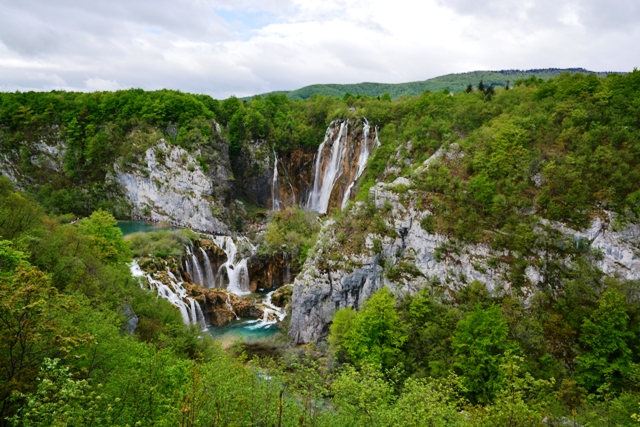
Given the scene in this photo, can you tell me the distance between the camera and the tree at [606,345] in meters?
19.4

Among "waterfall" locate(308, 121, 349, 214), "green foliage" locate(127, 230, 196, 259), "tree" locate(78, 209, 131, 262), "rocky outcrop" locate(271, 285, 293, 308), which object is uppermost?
"waterfall" locate(308, 121, 349, 214)

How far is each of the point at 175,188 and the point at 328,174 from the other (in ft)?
72.4

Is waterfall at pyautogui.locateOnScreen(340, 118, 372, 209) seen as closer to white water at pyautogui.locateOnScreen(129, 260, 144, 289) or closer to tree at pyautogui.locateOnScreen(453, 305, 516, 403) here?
white water at pyautogui.locateOnScreen(129, 260, 144, 289)

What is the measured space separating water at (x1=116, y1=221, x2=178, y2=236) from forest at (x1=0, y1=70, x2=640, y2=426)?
15.0 meters

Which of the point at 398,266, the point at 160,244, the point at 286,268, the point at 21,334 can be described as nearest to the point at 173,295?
the point at 160,244

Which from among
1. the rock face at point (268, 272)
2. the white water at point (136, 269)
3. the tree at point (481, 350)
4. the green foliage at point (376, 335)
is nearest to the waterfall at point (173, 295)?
the white water at point (136, 269)

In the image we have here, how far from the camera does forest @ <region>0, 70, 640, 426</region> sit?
8.64m

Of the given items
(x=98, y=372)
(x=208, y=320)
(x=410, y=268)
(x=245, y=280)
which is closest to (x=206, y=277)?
(x=245, y=280)

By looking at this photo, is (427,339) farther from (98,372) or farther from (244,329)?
(98,372)

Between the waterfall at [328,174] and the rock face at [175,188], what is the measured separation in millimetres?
14021

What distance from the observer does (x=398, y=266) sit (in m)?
27.8

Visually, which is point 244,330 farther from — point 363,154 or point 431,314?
point 363,154

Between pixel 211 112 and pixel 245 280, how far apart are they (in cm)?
3345

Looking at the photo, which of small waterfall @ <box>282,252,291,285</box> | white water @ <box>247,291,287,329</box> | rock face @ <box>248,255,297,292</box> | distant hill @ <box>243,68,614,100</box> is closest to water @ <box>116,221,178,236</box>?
rock face @ <box>248,255,297,292</box>
